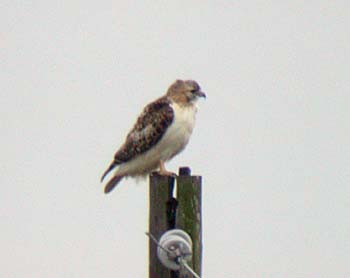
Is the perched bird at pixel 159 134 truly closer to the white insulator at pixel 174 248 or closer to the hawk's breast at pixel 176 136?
the hawk's breast at pixel 176 136

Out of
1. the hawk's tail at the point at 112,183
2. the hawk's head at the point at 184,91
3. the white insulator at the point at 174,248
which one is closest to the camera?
the white insulator at the point at 174,248

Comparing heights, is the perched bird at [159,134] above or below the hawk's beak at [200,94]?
below

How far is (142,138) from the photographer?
1324 centimetres

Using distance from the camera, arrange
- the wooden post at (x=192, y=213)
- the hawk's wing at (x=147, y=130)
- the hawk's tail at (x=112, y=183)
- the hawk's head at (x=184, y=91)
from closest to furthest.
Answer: the wooden post at (x=192, y=213) < the hawk's wing at (x=147, y=130) < the hawk's head at (x=184, y=91) < the hawk's tail at (x=112, y=183)

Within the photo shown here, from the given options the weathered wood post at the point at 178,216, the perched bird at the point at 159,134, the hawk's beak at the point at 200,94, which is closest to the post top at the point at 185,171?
the weathered wood post at the point at 178,216

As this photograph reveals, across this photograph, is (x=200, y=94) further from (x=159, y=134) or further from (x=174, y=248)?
(x=174, y=248)

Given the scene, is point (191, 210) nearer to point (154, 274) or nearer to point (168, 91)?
point (154, 274)

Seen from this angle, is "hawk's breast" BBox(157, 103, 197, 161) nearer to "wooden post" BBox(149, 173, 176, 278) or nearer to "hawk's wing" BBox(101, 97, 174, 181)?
"hawk's wing" BBox(101, 97, 174, 181)

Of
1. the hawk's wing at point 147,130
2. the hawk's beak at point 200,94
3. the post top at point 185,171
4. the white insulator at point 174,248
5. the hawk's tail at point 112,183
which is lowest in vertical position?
the white insulator at point 174,248

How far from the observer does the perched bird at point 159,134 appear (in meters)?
12.9

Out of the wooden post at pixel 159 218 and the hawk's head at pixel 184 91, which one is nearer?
the wooden post at pixel 159 218

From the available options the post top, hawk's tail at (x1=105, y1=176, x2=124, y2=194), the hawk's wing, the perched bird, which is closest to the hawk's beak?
the perched bird

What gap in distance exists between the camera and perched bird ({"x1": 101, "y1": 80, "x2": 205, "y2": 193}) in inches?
508

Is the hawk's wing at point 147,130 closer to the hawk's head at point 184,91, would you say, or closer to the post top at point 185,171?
the hawk's head at point 184,91
